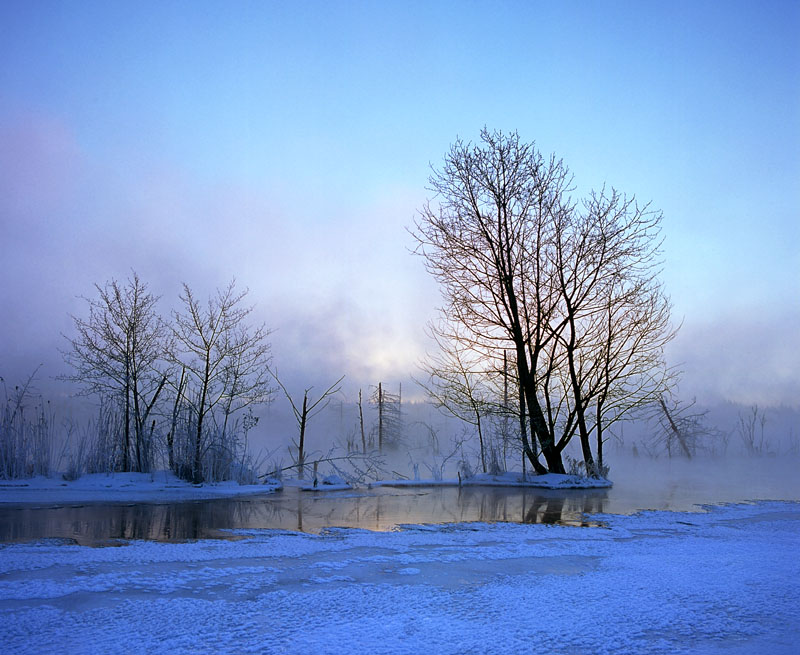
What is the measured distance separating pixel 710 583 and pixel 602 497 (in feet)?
18.9

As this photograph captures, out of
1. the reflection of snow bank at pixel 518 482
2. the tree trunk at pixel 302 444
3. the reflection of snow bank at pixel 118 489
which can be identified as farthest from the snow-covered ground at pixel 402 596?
the tree trunk at pixel 302 444

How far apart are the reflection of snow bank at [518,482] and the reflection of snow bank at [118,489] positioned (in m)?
2.52

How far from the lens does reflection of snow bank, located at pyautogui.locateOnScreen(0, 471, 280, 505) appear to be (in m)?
7.14

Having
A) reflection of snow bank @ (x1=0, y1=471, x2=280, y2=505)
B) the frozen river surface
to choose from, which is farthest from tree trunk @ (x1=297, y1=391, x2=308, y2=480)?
the frozen river surface

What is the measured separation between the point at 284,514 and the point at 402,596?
3780 mm

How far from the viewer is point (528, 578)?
299 centimetres

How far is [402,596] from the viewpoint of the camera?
256 centimetres

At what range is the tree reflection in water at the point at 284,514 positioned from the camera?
15.0ft

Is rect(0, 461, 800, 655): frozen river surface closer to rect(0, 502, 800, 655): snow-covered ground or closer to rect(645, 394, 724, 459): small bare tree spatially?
rect(0, 502, 800, 655): snow-covered ground

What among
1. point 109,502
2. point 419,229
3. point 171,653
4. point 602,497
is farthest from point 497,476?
point 171,653

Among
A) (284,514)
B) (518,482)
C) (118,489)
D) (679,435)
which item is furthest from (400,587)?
(679,435)

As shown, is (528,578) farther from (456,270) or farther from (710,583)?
(456,270)

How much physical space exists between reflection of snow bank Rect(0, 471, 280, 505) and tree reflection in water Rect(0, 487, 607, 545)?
0.65 metres

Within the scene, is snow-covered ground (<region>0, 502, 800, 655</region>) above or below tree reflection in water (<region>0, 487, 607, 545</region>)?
above
